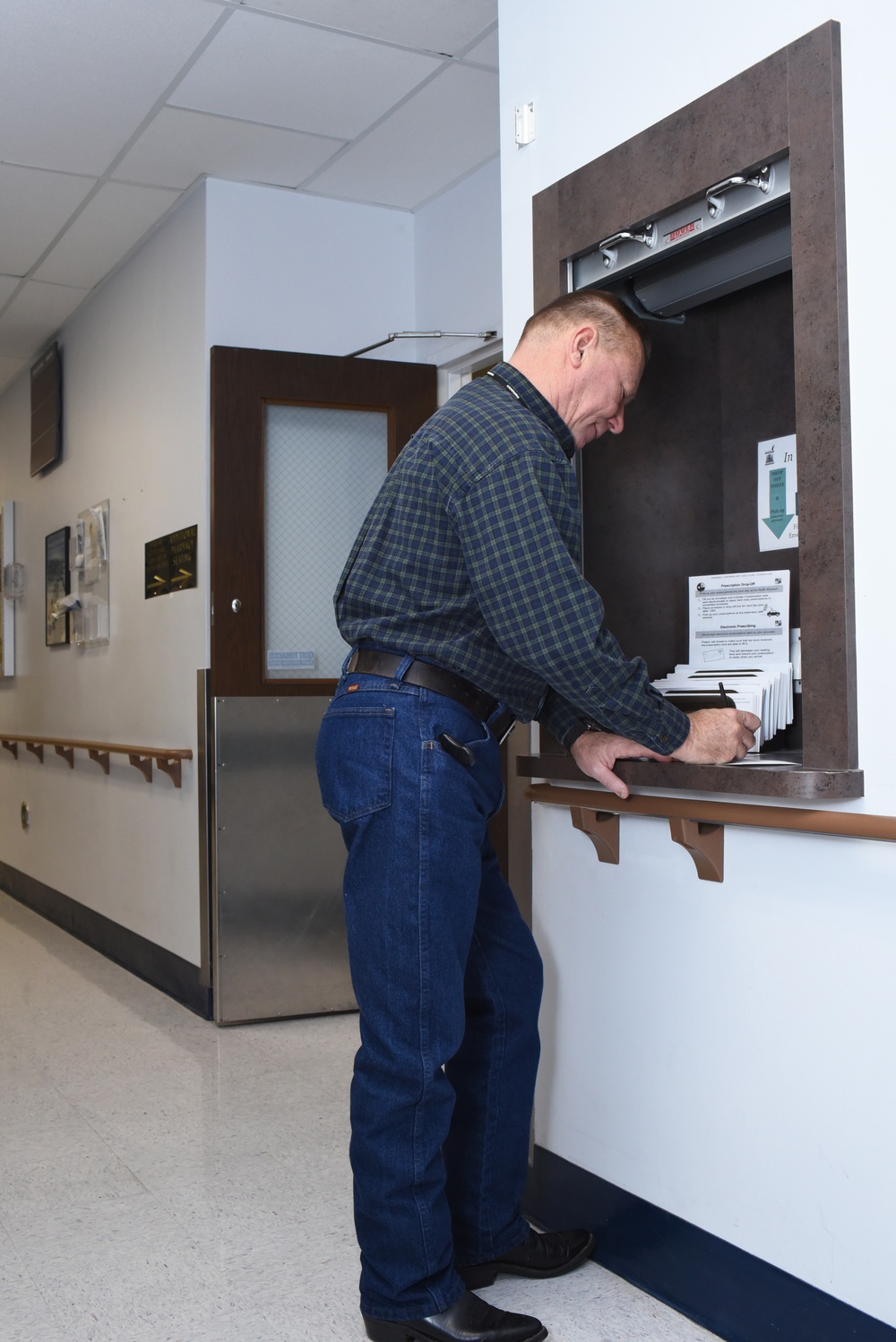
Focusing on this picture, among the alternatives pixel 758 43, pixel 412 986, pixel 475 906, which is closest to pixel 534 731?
pixel 475 906

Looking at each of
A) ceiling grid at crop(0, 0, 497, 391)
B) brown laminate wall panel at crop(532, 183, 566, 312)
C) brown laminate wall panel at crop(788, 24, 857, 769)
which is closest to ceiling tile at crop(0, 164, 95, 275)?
ceiling grid at crop(0, 0, 497, 391)

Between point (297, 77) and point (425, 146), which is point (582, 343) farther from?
point (425, 146)

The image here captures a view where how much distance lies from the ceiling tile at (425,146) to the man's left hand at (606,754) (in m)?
2.24

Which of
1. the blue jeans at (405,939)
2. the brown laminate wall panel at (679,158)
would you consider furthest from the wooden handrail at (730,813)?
the brown laminate wall panel at (679,158)

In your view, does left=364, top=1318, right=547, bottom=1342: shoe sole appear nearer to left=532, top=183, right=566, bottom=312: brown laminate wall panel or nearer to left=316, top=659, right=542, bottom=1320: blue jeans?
left=316, top=659, right=542, bottom=1320: blue jeans

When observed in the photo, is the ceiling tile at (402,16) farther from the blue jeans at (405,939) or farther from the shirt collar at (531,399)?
the blue jeans at (405,939)

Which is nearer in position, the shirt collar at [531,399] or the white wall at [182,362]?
the shirt collar at [531,399]

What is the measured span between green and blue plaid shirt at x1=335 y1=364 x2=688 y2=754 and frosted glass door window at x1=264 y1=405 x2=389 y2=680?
2.20 meters

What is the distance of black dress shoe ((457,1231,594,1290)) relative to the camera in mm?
2043

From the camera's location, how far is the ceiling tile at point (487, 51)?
3150mm

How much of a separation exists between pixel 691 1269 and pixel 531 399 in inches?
55.6

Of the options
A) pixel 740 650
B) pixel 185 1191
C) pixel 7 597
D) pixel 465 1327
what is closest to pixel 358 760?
pixel 740 650

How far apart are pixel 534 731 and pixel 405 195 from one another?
258cm

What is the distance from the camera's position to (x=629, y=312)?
1889 millimetres
